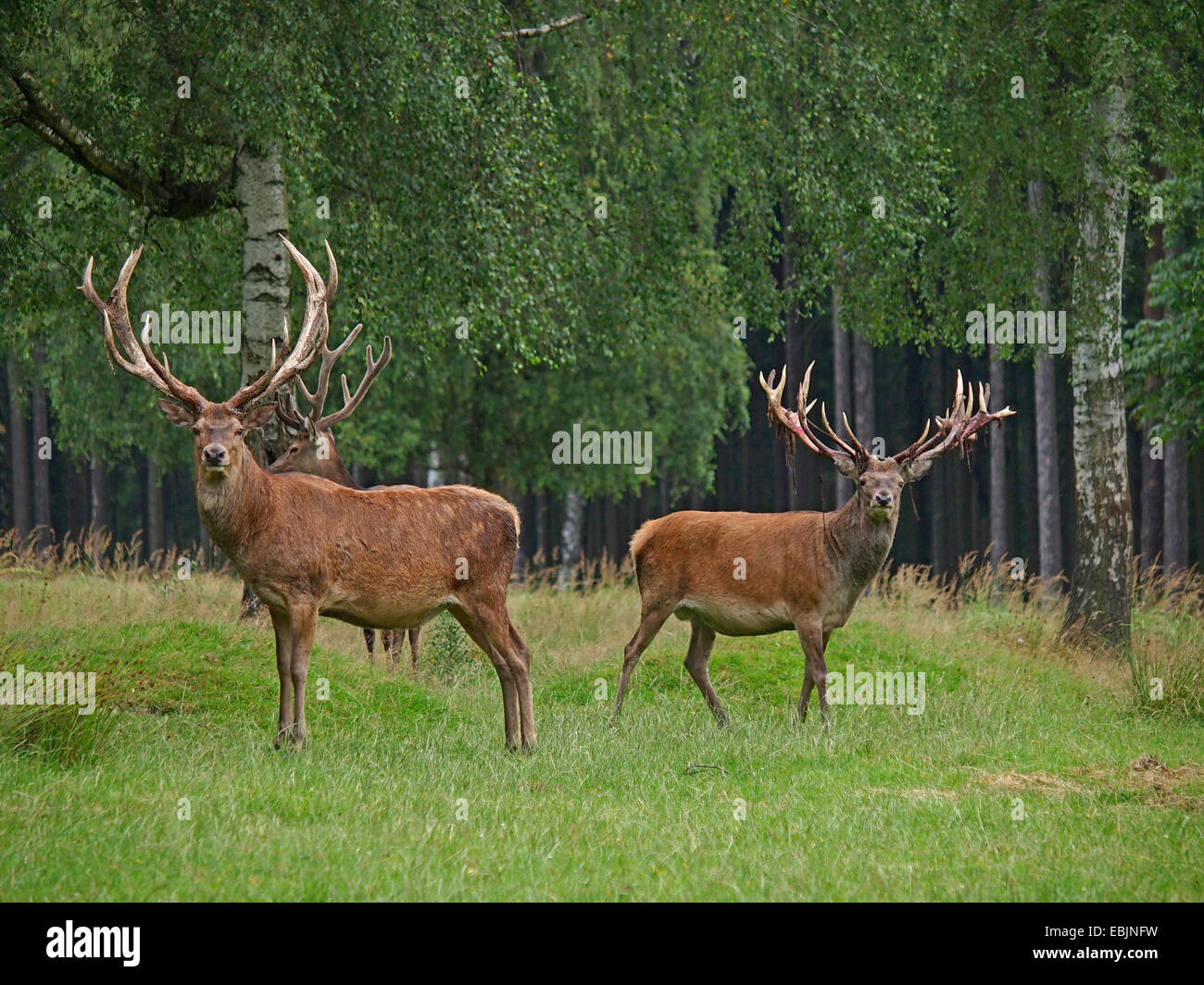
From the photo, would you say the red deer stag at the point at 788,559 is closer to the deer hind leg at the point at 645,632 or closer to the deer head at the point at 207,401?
the deer hind leg at the point at 645,632

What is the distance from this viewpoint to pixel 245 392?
7.80 m

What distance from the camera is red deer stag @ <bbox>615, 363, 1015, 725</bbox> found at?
31.2 feet

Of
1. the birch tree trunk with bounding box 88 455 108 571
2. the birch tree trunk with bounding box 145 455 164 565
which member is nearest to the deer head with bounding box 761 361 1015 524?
the birch tree trunk with bounding box 88 455 108 571

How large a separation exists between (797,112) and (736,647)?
17.1ft

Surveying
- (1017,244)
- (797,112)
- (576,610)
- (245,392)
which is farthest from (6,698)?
(1017,244)

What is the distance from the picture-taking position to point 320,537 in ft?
26.0

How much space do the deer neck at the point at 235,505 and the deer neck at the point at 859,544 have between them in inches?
156

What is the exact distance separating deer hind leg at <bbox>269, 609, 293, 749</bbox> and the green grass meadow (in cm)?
19

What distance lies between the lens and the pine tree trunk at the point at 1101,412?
42.0 ft

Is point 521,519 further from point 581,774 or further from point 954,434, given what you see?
point 581,774

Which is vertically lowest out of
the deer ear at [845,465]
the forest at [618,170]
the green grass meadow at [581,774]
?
the green grass meadow at [581,774]

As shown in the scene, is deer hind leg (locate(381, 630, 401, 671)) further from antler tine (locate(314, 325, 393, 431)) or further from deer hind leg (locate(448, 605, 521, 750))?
deer hind leg (locate(448, 605, 521, 750))

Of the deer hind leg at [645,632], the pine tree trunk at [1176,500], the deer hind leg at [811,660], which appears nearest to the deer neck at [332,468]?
the deer hind leg at [645,632]
